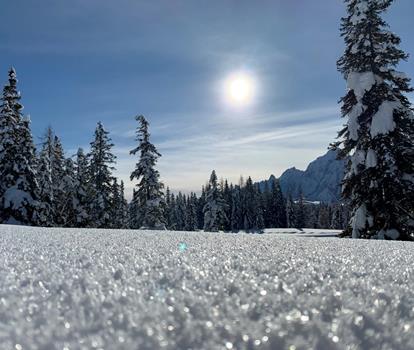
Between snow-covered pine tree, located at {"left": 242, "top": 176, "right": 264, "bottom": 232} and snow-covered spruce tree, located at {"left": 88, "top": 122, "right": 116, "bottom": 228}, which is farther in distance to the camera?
snow-covered pine tree, located at {"left": 242, "top": 176, "right": 264, "bottom": 232}

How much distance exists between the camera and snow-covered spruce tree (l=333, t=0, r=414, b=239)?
1246 cm

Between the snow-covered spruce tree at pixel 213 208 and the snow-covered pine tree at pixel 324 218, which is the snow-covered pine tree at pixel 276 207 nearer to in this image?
the snow-covered pine tree at pixel 324 218

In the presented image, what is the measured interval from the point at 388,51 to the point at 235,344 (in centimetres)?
1593

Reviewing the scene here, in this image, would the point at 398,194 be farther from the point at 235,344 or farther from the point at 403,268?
the point at 235,344

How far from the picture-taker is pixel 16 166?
82.4ft

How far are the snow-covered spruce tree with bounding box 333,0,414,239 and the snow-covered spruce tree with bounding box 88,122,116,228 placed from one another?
2352cm

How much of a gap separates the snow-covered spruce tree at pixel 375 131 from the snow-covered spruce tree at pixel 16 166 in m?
21.9

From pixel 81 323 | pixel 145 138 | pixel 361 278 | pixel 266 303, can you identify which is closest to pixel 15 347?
pixel 81 323

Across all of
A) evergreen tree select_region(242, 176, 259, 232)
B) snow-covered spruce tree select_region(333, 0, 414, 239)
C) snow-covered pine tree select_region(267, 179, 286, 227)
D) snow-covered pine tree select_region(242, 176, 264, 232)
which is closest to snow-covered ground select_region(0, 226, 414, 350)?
snow-covered spruce tree select_region(333, 0, 414, 239)

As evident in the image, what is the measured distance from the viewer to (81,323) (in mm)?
1044

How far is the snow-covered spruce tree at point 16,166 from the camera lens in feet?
80.3

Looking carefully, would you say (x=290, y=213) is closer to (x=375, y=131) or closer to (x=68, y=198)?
(x=68, y=198)

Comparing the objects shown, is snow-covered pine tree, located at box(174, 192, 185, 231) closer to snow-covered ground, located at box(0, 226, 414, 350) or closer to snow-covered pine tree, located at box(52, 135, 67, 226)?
snow-covered pine tree, located at box(52, 135, 67, 226)

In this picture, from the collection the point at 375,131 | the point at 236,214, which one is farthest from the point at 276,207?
the point at 375,131
